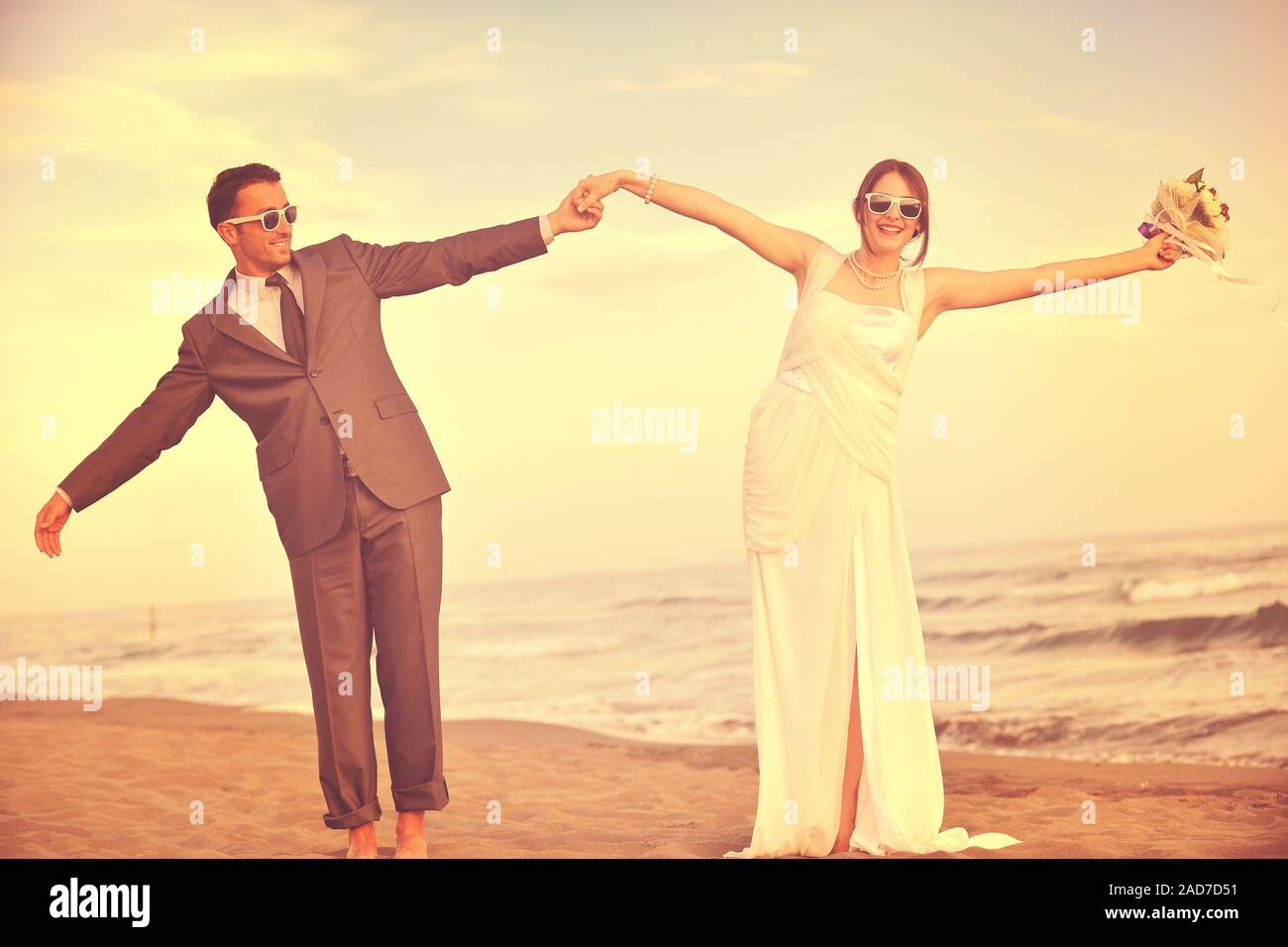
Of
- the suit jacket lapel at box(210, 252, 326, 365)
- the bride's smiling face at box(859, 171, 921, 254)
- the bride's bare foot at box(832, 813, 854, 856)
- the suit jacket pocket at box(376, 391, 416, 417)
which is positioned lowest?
the bride's bare foot at box(832, 813, 854, 856)

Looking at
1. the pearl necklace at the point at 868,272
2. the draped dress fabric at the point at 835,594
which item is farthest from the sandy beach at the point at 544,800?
the pearl necklace at the point at 868,272

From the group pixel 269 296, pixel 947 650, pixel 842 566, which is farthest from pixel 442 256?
pixel 947 650

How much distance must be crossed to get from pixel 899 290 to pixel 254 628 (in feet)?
40.7

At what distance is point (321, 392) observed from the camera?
4.10 m

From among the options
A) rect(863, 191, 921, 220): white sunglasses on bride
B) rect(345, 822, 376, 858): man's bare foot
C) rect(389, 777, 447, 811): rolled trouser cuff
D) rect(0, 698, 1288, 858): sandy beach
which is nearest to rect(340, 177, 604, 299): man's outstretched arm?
rect(863, 191, 921, 220): white sunglasses on bride

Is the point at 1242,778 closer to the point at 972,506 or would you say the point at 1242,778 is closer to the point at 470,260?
the point at 470,260

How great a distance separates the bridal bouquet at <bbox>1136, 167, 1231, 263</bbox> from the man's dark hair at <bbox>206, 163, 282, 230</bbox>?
2.80 meters

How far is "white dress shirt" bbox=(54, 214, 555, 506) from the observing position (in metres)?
4.20

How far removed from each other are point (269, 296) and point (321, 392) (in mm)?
392

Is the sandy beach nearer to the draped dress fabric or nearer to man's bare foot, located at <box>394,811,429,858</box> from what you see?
man's bare foot, located at <box>394,811,429,858</box>

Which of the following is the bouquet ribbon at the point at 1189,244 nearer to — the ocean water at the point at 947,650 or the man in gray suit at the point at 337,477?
the man in gray suit at the point at 337,477

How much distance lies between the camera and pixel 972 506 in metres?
13.0

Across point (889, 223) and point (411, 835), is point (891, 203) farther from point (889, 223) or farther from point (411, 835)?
point (411, 835)

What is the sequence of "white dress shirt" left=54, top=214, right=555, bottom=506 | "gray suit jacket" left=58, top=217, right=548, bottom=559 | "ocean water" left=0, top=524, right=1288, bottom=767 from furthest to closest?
1. "ocean water" left=0, top=524, right=1288, bottom=767
2. "white dress shirt" left=54, top=214, right=555, bottom=506
3. "gray suit jacket" left=58, top=217, right=548, bottom=559
